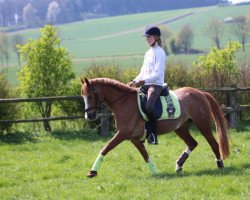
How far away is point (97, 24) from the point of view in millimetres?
138750

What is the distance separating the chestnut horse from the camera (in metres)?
8.39

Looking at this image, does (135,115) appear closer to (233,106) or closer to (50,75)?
(233,106)

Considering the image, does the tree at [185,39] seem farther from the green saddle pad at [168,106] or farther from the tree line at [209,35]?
the green saddle pad at [168,106]

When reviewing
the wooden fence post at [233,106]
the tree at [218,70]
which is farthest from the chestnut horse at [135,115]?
the tree at [218,70]

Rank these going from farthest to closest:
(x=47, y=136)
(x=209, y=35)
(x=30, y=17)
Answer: (x=30, y=17)
(x=209, y=35)
(x=47, y=136)

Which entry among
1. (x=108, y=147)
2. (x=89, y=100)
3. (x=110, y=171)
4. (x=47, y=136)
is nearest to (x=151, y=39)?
(x=89, y=100)

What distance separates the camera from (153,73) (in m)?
8.40

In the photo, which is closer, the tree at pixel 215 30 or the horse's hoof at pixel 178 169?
the horse's hoof at pixel 178 169

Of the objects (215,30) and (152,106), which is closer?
(152,106)

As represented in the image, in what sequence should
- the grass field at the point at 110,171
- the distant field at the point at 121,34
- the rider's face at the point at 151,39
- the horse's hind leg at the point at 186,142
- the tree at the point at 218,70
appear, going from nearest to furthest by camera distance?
1. the grass field at the point at 110,171
2. the rider's face at the point at 151,39
3. the horse's hind leg at the point at 186,142
4. the tree at the point at 218,70
5. the distant field at the point at 121,34

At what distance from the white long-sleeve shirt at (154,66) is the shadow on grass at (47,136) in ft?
21.0

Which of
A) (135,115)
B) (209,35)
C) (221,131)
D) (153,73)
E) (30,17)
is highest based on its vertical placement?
(30,17)

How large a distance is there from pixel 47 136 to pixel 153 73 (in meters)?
7.29

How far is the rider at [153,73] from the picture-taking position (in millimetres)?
8398
